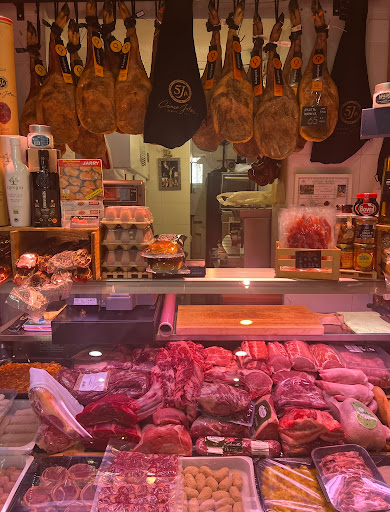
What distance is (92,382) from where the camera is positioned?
268cm

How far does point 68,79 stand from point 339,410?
281cm

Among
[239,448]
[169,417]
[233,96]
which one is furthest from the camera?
[233,96]

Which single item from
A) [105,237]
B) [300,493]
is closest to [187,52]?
[105,237]

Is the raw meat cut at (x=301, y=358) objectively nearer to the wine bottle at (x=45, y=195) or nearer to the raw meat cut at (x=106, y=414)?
the raw meat cut at (x=106, y=414)

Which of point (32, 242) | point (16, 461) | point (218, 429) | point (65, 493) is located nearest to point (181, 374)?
point (218, 429)

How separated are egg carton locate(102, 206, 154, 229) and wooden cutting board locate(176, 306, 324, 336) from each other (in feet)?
2.56

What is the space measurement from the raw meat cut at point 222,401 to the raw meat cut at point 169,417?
13 cm

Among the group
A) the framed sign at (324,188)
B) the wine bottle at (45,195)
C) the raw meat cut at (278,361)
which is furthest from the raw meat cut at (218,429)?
the framed sign at (324,188)

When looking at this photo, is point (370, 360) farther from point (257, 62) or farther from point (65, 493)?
point (257, 62)

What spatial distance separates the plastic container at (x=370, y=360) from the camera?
276 cm

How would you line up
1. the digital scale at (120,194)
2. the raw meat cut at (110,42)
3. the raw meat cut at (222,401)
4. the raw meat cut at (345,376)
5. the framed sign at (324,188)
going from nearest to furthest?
the raw meat cut at (222,401) < the raw meat cut at (345,376) < the raw meat cut at (110,42) < the digital scale at (120,194) < the framed sign at (324,188)

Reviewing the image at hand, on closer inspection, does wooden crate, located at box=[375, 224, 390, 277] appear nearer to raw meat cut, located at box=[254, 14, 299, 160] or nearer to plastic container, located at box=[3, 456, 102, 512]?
raw meat cut, located at box=[254, 14, 299, 160]

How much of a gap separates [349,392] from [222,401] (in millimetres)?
797

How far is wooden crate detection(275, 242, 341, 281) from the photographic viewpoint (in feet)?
7.81
